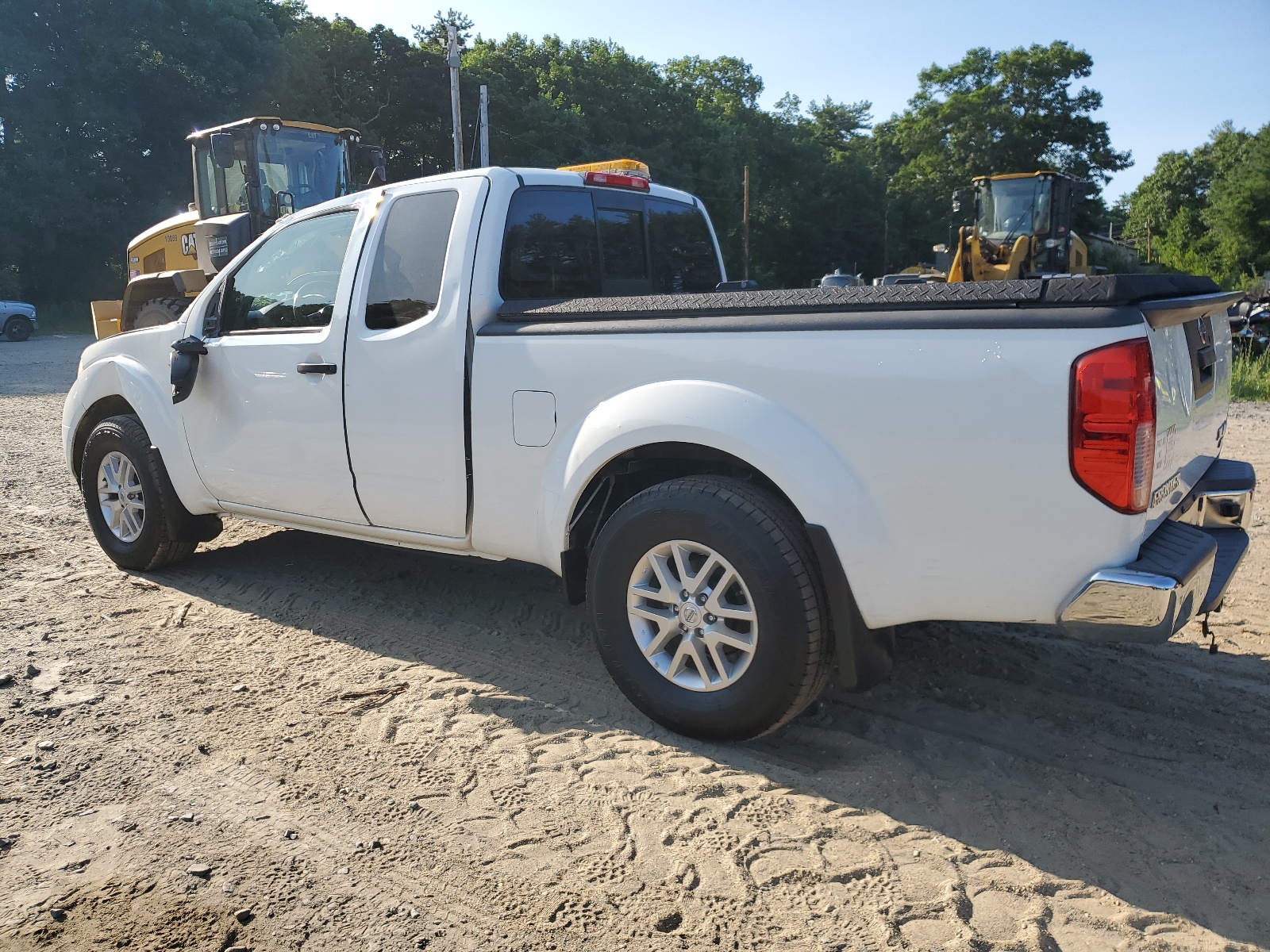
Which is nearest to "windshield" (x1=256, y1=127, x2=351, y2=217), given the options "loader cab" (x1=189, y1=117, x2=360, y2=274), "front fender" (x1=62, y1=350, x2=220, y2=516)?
"loader cab" (x1=189, y1=117, x2=360, y2=274)

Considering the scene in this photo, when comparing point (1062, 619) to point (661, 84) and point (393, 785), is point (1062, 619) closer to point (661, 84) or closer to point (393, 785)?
point (393, 785)

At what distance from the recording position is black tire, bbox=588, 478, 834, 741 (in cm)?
315

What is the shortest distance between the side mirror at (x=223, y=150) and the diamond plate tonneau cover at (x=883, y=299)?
8585 mm

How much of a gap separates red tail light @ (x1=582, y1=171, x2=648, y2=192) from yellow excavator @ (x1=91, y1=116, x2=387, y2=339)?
21.4 feet

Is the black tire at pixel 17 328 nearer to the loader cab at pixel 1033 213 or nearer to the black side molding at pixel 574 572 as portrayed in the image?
the loader cab at pixel 1033 213

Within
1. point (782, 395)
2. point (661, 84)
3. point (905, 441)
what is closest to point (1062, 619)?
point (905, 441)

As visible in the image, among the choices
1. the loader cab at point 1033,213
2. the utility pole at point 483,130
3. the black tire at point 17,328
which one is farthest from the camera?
the black tire at point 17,328

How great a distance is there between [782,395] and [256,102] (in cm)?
3940

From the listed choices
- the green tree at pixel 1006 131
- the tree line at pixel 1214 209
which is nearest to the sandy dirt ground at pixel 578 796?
the tree line at pixel 1214 209

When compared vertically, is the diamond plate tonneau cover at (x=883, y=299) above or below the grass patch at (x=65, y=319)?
below

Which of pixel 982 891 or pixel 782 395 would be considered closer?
pixel 982 891

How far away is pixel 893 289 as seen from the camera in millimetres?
2928

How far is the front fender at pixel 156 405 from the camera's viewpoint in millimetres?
5250

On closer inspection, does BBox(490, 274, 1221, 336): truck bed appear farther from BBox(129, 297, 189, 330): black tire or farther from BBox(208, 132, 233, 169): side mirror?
BBox(208, 132, 233, 169): side mirror
